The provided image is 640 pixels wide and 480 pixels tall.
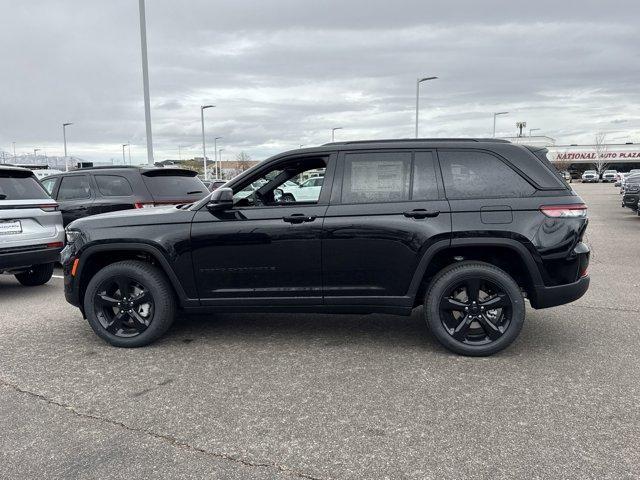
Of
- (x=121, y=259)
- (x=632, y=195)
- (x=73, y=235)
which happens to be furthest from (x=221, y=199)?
(x=632, y=195)

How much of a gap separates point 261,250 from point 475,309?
6.05ft

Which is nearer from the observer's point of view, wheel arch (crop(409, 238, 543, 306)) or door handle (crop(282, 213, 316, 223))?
wheel arch (crop(409, 238, 543, 306))

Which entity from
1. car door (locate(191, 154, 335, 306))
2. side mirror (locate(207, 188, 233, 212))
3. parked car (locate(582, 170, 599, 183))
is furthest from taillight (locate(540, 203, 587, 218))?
parked car (locate(582, 170, 599, 183))

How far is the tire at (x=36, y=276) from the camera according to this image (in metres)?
7.67

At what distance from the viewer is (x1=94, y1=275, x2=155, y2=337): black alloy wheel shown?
4.71 meters

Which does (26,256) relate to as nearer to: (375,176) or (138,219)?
(138,219)

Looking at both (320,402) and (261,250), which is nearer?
Result: (320,402)

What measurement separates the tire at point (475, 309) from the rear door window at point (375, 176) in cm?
81

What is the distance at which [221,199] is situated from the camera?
4.43 meters

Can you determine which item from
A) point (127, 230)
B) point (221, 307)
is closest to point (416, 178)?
point (221, 307)

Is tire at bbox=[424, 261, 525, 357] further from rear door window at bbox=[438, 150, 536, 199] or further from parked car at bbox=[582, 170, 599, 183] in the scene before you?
parked car at bbox=[582, 170, 599, 183]

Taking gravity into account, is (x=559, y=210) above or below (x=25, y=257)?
above

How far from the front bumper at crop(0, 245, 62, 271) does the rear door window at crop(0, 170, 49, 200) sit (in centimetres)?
70

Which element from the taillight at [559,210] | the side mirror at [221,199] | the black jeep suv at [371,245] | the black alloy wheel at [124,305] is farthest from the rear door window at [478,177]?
the black alloy wheel at [124,305]
